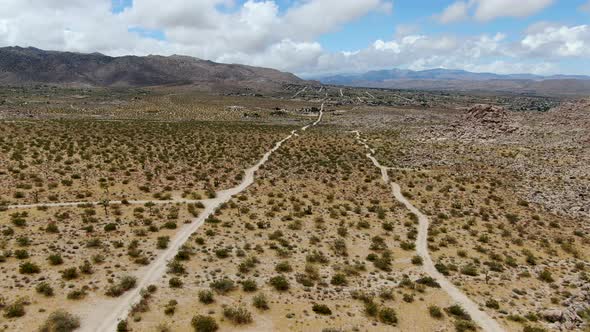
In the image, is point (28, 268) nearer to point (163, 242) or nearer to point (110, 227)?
point (110, 227)

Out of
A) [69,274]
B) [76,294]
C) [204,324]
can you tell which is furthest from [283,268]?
[69,274]

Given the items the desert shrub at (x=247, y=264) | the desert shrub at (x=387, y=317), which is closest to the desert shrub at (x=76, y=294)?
the desert shrub at (x=247, y=264)

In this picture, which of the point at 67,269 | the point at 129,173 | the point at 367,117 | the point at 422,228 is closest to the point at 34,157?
the point at 129,173

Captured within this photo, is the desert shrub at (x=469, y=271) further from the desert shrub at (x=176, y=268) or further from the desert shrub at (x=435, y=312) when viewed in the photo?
the desert shrub at (x=176, y=268)

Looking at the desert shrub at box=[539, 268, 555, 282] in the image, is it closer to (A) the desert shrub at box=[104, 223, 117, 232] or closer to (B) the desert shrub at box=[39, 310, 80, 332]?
(B) the desert shrub at box=[39, 310, 80, 332]

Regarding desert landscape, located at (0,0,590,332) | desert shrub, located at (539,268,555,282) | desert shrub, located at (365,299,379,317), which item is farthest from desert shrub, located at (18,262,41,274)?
desert shrub, located at (539,268,555,282)
